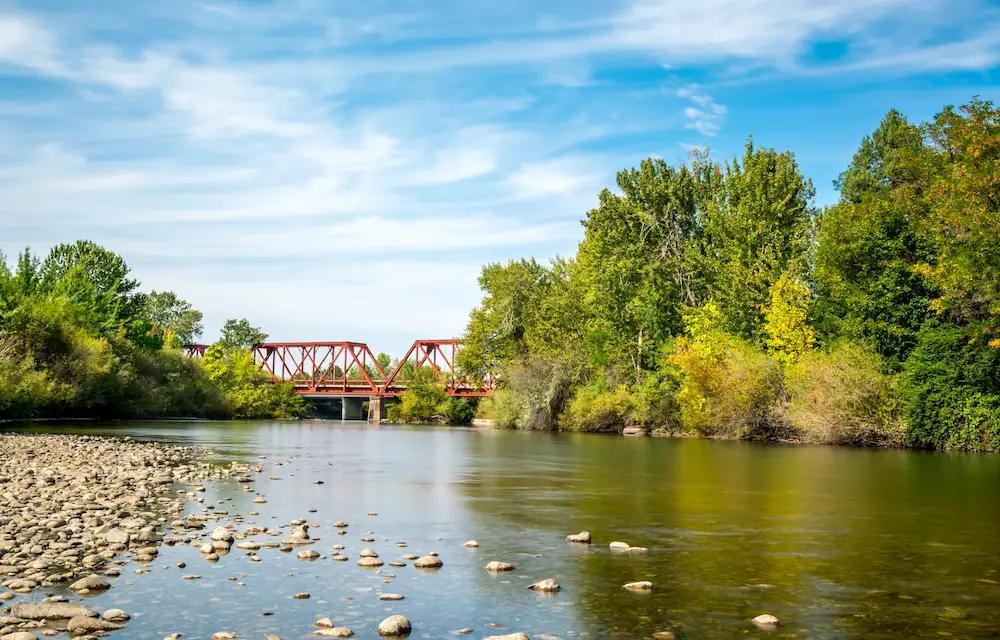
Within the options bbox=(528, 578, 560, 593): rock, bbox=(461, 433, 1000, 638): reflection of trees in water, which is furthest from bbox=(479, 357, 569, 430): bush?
bbox=(528, 578, 560, 593): rock

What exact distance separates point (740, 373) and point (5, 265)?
7204cm

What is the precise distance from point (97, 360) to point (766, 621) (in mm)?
82707

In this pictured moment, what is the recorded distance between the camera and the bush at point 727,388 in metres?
62.7

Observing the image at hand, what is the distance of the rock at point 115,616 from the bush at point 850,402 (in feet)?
164

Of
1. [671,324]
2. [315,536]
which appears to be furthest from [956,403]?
[315,536]

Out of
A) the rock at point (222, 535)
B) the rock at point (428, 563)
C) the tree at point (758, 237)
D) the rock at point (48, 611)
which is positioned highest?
the tree at point (758, 237)

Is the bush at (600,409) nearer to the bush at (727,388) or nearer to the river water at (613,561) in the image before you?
the bush at (727,388)

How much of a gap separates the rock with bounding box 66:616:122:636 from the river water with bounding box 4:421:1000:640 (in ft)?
0.80

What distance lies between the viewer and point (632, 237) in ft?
254

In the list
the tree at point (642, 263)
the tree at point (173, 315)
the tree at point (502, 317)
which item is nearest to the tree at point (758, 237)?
the tree at point (642, 263)

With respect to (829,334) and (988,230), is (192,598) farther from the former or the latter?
(829,334)

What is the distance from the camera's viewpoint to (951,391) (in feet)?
165

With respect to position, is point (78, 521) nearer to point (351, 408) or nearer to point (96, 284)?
point (96, 284)

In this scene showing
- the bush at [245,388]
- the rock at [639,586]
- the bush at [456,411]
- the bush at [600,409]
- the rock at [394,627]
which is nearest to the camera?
the rock at [394,627]
